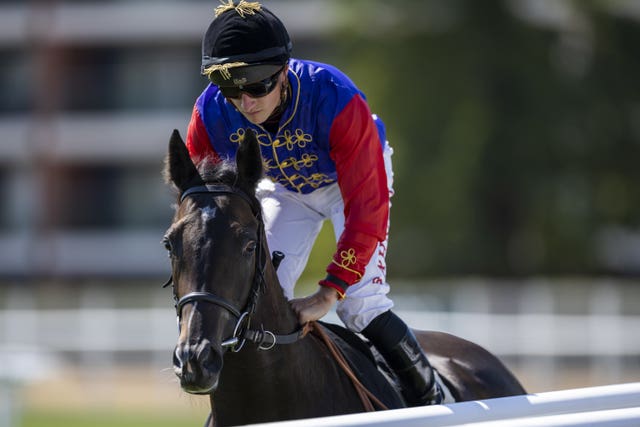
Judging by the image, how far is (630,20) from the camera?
20.9m

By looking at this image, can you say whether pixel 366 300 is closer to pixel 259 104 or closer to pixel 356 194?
pixel 356 194

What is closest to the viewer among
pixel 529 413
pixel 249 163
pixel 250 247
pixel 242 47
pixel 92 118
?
pixel 529 413

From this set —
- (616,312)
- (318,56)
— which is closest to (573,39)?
(616,312)

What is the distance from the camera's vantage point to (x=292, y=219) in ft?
13.9

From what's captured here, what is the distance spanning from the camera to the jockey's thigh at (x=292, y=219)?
417cm

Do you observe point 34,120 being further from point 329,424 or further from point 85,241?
point 329,424

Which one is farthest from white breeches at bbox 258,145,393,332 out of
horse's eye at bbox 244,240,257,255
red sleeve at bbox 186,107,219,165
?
horse's eye at bbox 244,240,257,255

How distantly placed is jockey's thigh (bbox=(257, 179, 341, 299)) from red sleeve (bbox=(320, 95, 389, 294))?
37cm

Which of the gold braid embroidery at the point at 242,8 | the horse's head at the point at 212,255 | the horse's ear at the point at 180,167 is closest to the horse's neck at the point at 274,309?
the horse's head at the point at 212,255

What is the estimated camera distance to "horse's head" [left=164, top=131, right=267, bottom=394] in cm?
306

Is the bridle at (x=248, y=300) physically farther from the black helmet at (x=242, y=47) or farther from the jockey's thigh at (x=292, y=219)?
the jockey's thigh at (x=292, y=219)

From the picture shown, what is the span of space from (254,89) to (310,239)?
816 millimetres

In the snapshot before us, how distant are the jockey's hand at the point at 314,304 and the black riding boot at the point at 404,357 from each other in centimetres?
42

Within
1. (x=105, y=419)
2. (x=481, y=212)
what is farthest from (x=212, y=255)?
(x=481, y=212)
